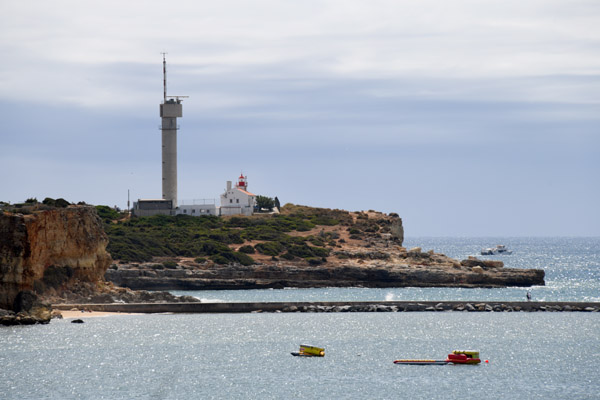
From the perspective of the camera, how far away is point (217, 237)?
3590 inches

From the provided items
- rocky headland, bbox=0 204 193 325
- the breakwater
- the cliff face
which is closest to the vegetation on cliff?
rocky headland, bbox=0 204 193 325

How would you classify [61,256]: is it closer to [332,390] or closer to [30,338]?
[30,338]

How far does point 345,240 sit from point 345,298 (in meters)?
28.5

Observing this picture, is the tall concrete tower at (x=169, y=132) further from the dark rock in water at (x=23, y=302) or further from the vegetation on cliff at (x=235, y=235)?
the dark rock in water at (x=23, y=302)

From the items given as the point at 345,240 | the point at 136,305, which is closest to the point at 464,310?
the point at 136,305

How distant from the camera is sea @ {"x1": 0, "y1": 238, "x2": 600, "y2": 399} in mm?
34500

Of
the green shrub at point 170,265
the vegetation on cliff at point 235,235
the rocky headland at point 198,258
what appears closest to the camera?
the rocky headland at point 198,258

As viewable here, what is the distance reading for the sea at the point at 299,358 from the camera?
34.5m

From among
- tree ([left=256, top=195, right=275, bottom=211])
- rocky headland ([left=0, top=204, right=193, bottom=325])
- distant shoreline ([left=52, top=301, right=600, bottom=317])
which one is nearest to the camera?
rocky headland ([left=0, top=204, right=193, bottom=325])

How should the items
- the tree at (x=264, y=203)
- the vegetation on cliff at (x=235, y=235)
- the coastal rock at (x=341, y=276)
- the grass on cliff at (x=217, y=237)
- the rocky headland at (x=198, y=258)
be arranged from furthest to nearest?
the tree at (x=264, y=203)
the vegetation on cliff at (x=235, y=235)
the grass on cliff at (x=217, y=237)
the coastal rock at (x=341, y=276)
the rocky headland at (x=198, y=258)

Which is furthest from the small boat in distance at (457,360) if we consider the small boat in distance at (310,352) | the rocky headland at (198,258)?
the rocky headland at (198,258)

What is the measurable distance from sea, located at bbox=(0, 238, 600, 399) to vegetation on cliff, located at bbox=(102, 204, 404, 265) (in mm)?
28940

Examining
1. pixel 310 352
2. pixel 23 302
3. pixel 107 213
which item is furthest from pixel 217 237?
pixel 310 352

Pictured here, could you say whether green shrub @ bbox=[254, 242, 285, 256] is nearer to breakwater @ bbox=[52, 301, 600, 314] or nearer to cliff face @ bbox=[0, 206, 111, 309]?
cliff face @ bbox=[0, 206, 111, 309]
